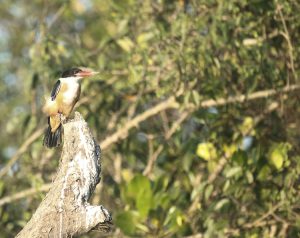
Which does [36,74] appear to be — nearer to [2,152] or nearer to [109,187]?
[109,187]

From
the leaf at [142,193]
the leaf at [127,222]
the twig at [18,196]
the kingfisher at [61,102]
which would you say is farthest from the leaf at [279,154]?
the twig at [18,196]

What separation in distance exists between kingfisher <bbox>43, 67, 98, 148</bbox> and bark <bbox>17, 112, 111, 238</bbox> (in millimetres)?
1794

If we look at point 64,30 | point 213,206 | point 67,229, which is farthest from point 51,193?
point 64,30

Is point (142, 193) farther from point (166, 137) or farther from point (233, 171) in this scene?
point (166, 137)

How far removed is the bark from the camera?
4.53 meters

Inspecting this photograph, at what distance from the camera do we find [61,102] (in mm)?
6742

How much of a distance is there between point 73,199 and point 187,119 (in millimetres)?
3279

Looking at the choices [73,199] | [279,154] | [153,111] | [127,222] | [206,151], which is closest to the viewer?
[73,199]

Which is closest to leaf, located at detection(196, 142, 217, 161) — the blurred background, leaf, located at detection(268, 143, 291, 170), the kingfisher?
the blurred background

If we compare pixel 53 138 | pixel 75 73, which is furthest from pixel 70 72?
pixel 53 138

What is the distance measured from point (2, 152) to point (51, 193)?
5736 millimetres

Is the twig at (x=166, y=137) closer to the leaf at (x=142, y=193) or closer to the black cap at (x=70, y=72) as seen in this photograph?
the leaf at (x=142, y=193)

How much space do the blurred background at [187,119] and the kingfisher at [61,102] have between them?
0.45 meters

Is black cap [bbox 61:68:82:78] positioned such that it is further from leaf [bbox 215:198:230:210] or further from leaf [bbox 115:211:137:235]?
leaf [bbox 215:198:230:210]
